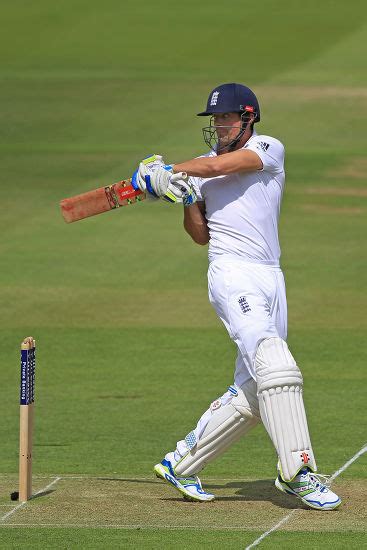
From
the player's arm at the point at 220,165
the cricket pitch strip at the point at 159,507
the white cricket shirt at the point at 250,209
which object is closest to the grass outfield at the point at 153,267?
the cricket pitch strip at the point at 159,507

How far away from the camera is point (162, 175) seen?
6.64m

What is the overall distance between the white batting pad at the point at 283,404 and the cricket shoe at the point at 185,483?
51 cm

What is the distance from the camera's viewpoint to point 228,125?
22.7ft

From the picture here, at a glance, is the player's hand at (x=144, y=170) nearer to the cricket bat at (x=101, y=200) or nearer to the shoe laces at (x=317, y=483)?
the cricket bat at (x=101, y=200)

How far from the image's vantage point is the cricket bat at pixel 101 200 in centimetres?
682

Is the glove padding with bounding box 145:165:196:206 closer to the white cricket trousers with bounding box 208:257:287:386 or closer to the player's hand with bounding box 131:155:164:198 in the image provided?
the player's hand with bounding box 131:155:164:198

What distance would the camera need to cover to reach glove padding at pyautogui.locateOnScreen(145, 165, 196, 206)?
664cm

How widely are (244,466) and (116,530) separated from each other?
1709 millimetres

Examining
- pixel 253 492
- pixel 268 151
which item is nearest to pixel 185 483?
pixel 253 492

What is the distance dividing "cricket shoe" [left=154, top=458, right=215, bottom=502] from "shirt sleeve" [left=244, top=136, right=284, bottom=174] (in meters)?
1.54

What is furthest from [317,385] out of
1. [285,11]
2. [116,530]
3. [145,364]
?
[285,11]

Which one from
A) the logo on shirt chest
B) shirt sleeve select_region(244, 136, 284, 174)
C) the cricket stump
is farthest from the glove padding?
the cricket stump

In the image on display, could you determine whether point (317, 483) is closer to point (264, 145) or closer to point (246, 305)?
point (246, 305)

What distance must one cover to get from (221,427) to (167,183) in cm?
121
